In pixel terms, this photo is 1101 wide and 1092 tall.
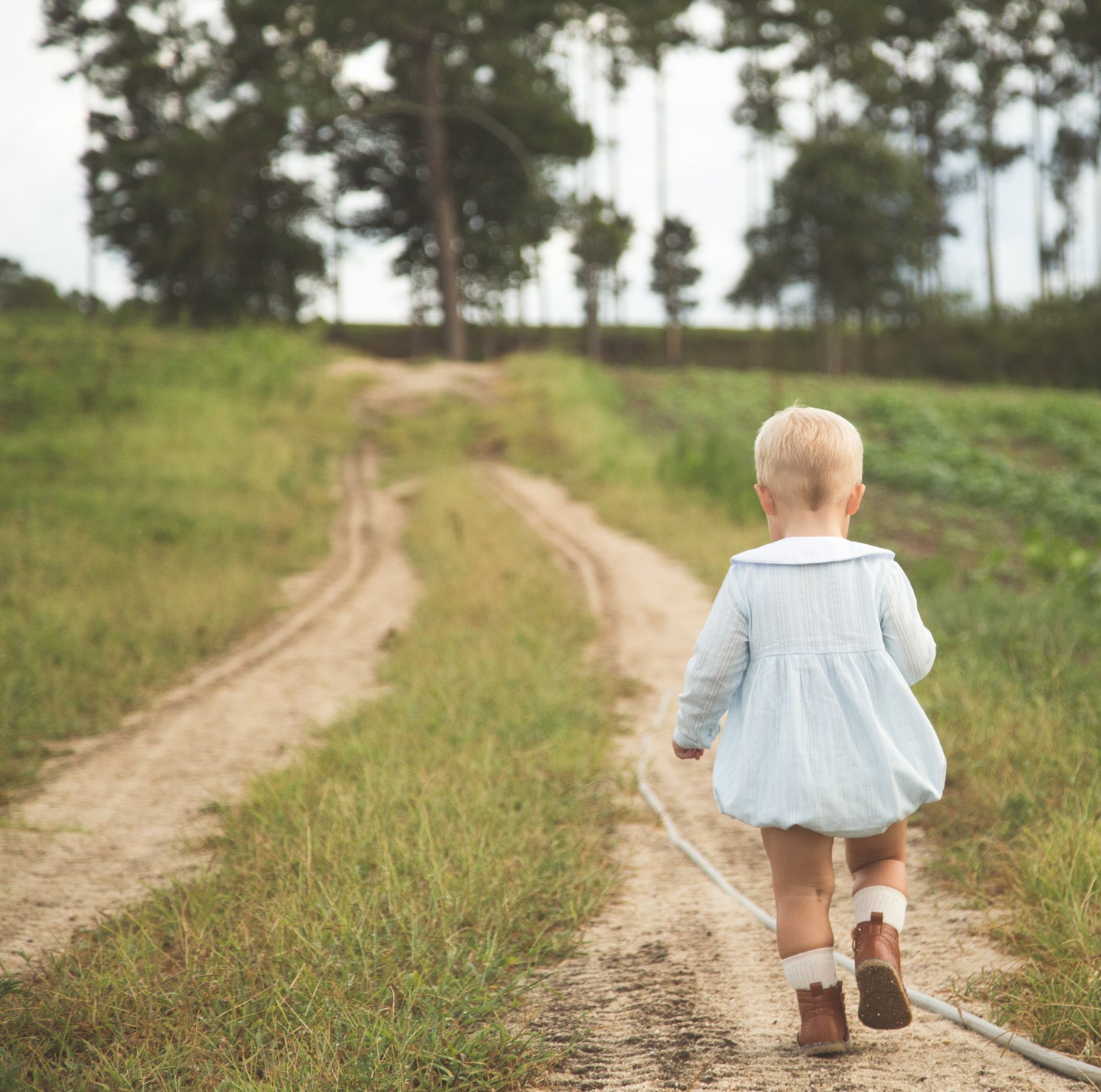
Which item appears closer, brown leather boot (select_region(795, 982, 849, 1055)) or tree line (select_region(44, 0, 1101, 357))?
brown leather boot (select_region(795, 982, 849, 1055))

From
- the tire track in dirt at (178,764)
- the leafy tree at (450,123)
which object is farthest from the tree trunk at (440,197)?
the tire track in dirt at (178,764)

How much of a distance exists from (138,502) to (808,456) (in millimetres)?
9444

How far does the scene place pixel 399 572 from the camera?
9.34 metres

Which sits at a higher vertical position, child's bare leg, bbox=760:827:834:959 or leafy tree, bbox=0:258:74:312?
leafy tree, bbox=0:258:74:312

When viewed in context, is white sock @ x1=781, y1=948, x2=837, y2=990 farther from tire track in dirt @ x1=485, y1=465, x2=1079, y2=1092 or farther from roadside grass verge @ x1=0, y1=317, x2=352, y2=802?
roadside grass verge @ x1=0, y1=317, x2=352, y2=802

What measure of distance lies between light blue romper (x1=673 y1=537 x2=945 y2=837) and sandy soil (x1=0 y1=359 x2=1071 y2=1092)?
1.81 feet

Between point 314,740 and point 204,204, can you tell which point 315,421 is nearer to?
point 204,204

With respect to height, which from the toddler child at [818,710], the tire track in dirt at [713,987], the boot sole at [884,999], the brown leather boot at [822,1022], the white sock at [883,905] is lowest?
the tire track in dirt at [713,987]

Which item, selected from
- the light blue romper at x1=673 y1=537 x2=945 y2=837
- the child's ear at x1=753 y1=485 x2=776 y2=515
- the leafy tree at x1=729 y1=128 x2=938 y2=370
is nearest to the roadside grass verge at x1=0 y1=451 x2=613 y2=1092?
the light blue romper at x1=673 y1=537 x2=945 y2=837

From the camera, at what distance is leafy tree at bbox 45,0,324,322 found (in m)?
22.0

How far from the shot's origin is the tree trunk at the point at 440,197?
24.3 m

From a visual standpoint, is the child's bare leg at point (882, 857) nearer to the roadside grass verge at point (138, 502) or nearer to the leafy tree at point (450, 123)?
the roadside grass verge at point (138, 502)

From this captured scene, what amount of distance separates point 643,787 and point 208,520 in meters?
7.20

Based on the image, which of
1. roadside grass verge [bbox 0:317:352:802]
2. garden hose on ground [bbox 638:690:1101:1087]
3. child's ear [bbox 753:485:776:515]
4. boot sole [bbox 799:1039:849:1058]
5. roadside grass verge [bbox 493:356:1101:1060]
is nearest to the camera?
garden hose on ground [bbox 638:690:1101:1087]
